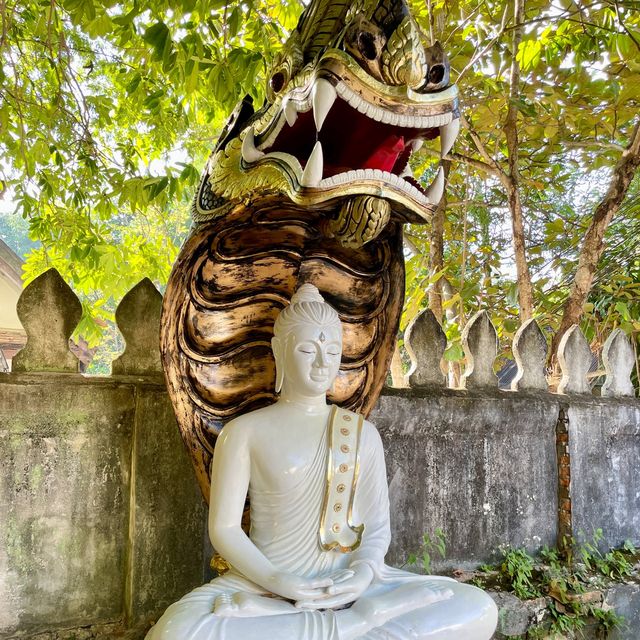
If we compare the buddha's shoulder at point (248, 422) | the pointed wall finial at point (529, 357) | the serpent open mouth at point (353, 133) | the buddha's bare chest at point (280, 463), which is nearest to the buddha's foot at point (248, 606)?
the buddha's bare chest at point (280, 463)

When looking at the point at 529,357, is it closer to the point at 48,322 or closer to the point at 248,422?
the point at 248,422

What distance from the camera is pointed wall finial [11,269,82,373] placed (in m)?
2.83

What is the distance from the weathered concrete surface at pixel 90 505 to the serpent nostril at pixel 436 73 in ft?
6.34

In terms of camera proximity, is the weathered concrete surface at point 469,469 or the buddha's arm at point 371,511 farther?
the weathered concrete surface at point 469,469

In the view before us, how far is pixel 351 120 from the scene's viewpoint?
2029 millimetres

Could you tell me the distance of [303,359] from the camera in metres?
2.21

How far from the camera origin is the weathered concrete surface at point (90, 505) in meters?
2.71

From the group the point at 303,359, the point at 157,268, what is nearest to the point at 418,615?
the point at 303,359

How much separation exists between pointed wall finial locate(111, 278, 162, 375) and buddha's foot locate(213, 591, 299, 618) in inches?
55.3

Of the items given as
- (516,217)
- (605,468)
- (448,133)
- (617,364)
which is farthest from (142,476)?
(617,364)

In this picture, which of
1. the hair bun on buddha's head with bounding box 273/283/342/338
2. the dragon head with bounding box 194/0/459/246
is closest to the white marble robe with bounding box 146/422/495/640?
the hair bun on buddha's head with bounding box 273/283/342/338

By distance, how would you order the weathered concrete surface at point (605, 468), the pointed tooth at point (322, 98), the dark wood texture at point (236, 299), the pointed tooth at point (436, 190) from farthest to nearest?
the weathered concrete surface at point (605, 468) < the dark wood texture at point (236, 299) < the pointed tooth at point (436, 190) < the pointed tooth at point (322, 98)

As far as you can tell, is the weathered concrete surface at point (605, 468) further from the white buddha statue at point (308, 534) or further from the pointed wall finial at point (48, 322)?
the pointed wall finial at point (48, 322)

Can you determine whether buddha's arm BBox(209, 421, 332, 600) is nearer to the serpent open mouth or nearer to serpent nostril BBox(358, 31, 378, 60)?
the serpent open mouth
